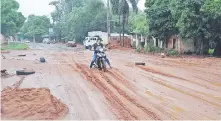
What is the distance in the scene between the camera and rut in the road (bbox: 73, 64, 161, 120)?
9.34 meters

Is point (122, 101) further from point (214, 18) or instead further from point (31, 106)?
point (214, 18)

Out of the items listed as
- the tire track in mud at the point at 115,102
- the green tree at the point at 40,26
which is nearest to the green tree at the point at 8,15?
the green tree at the point at 40,26

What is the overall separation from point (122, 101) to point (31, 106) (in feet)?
8.99

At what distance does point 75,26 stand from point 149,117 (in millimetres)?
71849

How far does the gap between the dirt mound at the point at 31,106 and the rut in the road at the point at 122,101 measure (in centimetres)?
147

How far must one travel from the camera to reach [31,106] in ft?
32.0

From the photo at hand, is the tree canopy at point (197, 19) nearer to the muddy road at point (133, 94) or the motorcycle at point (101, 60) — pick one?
the motorcycle at point (101, 60)

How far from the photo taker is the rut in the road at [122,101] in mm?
9344

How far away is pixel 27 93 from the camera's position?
1164 centimetres

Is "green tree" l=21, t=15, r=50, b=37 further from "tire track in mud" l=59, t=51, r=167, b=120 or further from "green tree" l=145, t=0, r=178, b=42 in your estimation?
"tire track in mud" l=59, t=51, r=167, b=120

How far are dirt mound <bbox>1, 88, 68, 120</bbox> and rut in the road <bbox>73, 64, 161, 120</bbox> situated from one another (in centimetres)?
147

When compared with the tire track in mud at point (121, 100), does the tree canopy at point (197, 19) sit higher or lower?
higher

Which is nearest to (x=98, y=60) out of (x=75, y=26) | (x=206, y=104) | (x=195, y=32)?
(x=206, y=104)

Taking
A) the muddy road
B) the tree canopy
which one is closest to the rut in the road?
the muddy road
